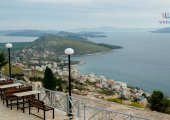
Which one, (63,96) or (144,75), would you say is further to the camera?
(144,75)

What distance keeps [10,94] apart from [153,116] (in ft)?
16.7

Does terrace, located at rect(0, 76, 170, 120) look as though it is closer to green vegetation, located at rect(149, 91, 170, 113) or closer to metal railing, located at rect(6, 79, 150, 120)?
metal railing, located at rect(6, 79, 150, 120)

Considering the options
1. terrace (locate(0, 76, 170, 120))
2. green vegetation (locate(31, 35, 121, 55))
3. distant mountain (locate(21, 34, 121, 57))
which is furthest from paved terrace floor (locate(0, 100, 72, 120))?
green vegetation (locate(31, 35, 121, 55))

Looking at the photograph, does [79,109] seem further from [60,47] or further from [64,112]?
[60,47]

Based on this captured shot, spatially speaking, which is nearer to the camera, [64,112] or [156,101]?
[64,112]

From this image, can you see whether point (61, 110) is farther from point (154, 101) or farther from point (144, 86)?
point (144, 86)

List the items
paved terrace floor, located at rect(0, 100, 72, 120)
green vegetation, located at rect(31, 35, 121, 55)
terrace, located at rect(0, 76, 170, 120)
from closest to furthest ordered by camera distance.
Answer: terrace, located at rect(0, 76, 170, 120), paved terrace floor, located at rect(0, 100, 72, 120), green vegetation, located at rect(31, 35, 121, 55)

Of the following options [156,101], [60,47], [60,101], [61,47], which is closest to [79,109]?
[60,101]

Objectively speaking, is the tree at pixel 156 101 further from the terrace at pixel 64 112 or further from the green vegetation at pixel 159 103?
the terrace at pixel 64 112

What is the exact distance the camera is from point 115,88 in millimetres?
61969

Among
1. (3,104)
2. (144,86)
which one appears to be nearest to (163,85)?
(144,86)

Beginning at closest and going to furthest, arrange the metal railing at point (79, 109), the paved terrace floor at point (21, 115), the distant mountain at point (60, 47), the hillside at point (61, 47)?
the metal railing at point (79, 109)
the paved terrace floor at point (21, 115)
the distant mountain at point (60, 47)
the hillside at point (61, 47)

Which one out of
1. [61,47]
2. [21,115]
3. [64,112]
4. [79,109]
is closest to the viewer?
[79,109]

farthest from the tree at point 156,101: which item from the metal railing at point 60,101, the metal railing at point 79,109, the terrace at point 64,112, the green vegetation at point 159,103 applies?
the metal railing at point 60,101
